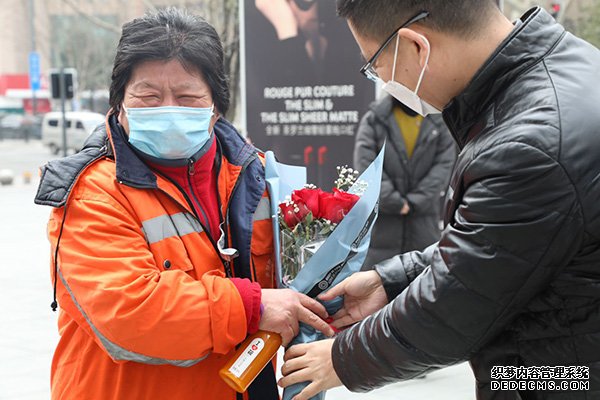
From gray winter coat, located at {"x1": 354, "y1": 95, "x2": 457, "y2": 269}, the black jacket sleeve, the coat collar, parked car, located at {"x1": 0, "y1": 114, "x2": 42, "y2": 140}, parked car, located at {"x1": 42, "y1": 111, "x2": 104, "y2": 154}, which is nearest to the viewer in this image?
the black jacket sleeve

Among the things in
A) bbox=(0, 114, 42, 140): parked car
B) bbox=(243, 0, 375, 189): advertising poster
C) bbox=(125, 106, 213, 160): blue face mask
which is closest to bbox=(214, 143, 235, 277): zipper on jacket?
bbox=(125, 106, 213, 160): blue face mask

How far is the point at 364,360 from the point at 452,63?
741mm

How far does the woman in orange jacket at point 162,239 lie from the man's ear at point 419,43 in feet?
2.38

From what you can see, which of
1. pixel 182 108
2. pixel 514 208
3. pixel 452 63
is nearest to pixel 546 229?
pixel 514 208

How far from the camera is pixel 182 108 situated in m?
2.37

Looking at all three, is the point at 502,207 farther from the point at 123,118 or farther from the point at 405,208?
the point at 405,208

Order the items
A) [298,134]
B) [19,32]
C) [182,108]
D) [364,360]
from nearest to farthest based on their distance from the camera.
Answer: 1. [364,360]
2. [182,108]
3. [298,134]
4. [19,32]

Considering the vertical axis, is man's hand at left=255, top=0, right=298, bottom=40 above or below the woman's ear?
above

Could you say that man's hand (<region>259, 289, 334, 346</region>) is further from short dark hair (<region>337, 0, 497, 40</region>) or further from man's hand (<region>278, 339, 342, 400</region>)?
short dark hair (<region>337, 0, 497, 40</region>)

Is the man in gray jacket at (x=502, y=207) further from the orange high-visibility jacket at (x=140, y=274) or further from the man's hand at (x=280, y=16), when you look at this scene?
the man's hand at (x=280, y=16)

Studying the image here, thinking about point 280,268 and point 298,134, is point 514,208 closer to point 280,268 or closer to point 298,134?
point 280,268

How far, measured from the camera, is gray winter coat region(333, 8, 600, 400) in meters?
1.65

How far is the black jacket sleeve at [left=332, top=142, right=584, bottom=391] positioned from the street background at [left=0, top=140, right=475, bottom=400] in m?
3.26

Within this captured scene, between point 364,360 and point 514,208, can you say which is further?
point 364,360
